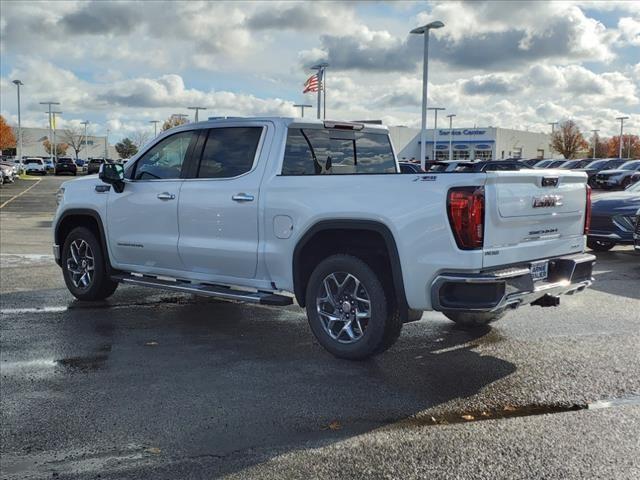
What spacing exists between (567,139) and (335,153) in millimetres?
99218

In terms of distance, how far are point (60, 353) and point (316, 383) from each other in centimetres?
232

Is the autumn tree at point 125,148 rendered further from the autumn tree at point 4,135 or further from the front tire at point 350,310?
the front tire at point 350,310

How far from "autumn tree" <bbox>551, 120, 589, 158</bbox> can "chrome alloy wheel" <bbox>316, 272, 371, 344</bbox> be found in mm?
99519

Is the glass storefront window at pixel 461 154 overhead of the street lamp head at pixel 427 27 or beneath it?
beneath

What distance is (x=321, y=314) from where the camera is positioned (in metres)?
5.77

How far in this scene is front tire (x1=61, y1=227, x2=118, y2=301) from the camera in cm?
784

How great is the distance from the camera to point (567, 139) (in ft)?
323

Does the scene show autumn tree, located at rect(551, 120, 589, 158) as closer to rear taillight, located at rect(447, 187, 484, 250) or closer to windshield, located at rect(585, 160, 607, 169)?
windshield, located at rect(585, 160, 607, 169)

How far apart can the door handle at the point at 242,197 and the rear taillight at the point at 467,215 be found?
200cm

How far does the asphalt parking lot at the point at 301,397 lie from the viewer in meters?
3.70

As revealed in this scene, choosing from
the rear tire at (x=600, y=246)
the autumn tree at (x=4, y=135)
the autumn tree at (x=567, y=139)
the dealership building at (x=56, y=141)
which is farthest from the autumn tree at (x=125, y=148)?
the rear tire at (x=600, y=246)

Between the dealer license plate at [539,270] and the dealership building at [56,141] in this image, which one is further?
the dealership building at [56,141]

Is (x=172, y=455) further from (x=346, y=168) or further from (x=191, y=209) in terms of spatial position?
(x=346, y=168)

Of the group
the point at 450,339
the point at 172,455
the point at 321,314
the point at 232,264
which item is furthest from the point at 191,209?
the point at 172,455
